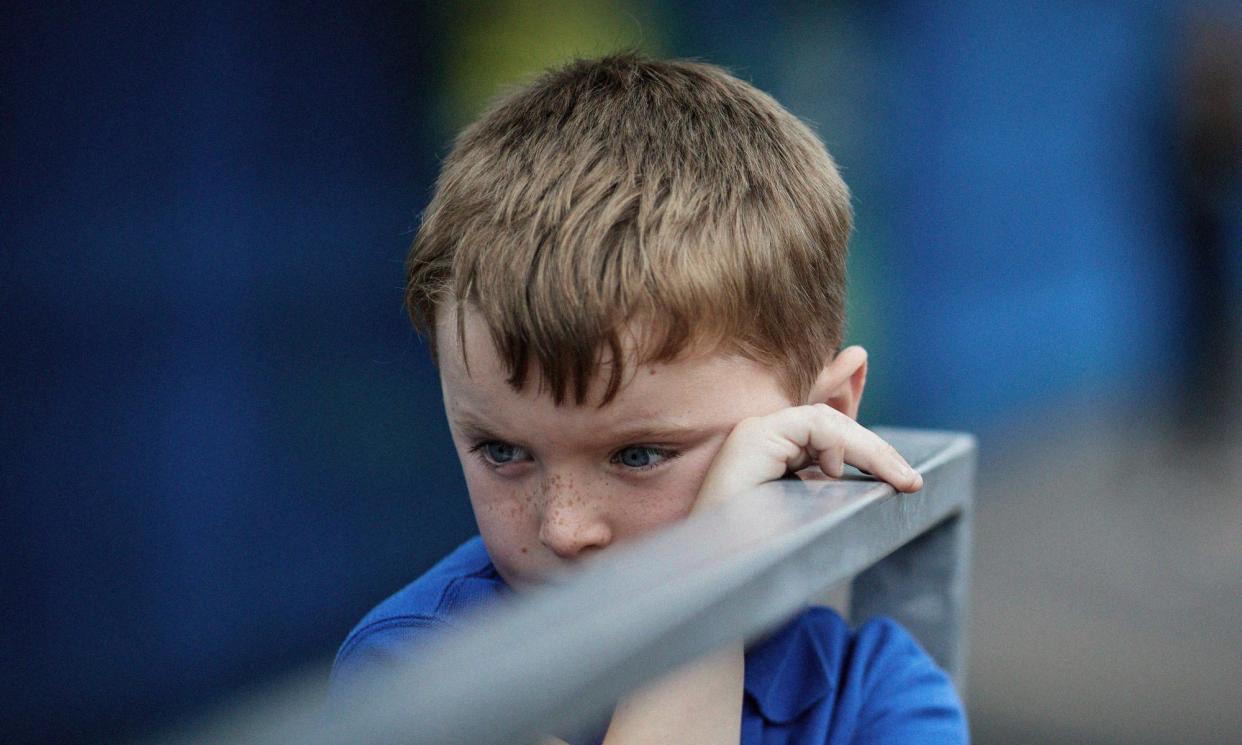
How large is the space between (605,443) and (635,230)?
216 mm

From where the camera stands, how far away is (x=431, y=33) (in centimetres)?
361

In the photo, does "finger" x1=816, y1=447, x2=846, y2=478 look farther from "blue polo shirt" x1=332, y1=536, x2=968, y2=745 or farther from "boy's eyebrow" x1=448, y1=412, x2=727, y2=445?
"blue polo shirt" x1=332, y1=536, x2=968, y2=745

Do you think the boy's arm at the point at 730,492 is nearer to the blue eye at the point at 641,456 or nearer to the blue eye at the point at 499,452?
the blue eye at the point at 641,456

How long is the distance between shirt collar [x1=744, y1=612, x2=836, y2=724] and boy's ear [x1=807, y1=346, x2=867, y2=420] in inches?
10.6

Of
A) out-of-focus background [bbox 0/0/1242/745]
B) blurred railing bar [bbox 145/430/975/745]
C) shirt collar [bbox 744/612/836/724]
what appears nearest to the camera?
blurred railing bar [bbox 145/430/975/745]

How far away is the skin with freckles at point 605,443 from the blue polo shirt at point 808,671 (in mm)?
111

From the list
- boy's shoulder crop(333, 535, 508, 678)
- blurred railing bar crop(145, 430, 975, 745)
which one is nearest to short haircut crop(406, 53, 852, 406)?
boy's shoulder crop(333, 535, 508, 678)

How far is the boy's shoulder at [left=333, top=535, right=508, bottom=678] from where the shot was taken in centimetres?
138

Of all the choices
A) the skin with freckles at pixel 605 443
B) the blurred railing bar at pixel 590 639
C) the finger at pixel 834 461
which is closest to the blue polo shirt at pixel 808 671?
the skin with freckles at pixel 605 443

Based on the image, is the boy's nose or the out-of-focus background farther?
the out-of-focus background

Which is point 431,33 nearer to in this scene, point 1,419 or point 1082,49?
point 1,419

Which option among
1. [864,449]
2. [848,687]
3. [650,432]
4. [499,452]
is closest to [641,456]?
[650,432]

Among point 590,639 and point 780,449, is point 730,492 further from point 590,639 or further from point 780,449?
point 590,639

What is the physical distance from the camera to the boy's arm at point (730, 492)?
4.00ft
